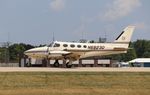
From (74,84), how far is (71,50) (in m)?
29.0

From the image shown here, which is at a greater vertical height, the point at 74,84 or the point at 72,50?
the point at 72,50

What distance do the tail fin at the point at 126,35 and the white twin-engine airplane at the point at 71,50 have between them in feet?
0.50

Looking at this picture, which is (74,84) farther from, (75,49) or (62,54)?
(75,49)

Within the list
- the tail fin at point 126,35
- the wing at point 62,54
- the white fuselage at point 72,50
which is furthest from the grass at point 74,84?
the tail fin at point 126,35

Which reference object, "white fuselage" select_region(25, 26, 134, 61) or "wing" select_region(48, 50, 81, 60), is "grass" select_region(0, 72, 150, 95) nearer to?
"wing" select_region(48, 50, 81, 60)

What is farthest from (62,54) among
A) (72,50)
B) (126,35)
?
(126,35)

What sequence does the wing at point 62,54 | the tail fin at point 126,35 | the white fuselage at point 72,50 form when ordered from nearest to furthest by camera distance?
the wing at point 62,54 < the white fuselage at point 72,50 < the tail fin at point 126,35

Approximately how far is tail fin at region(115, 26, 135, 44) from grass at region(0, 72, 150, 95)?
26.5m

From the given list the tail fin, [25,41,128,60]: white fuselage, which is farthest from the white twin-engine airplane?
the tail fin

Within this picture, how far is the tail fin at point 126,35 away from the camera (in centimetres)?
6330

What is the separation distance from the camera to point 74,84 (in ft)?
97.8

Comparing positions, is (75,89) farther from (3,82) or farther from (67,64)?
(67,64)

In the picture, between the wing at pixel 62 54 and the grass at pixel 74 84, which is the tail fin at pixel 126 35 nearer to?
the wing at pixel 62 54

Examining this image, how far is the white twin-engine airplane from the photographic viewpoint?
57.6m
